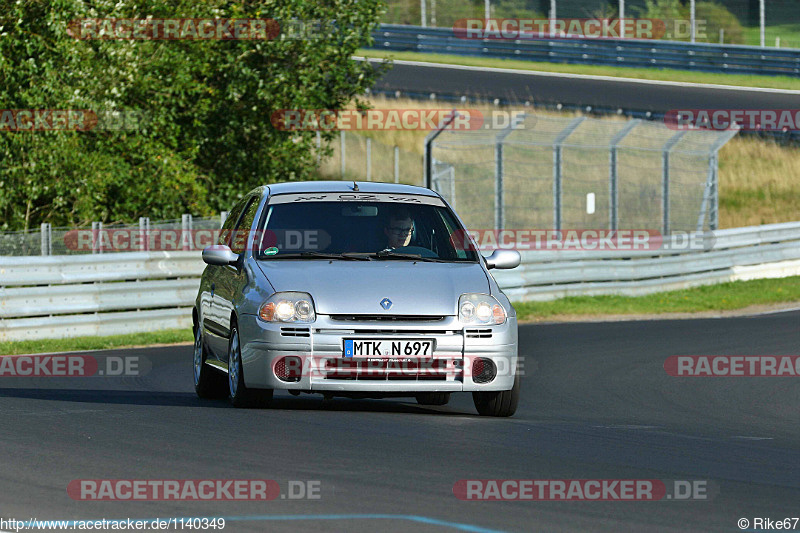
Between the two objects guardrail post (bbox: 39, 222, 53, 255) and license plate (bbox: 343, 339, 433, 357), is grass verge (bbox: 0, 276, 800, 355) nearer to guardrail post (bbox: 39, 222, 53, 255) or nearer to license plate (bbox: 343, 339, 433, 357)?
guardrail post (bbox: 39, 222, 53, 255)

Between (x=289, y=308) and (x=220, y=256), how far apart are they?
1.20 meters

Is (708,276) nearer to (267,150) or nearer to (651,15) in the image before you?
(267,150)

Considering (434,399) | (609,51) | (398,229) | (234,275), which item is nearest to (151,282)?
(434,399)

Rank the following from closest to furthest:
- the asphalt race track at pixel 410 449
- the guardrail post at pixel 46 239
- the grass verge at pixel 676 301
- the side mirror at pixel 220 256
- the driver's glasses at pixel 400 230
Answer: the asphalt race track at pixel 410 449 < the side mirror at pixel 220 256 < the driver's glasses at pixel 400 230 < the guardrail post at pixel 46 239 < the grass verge at pixel 676 301

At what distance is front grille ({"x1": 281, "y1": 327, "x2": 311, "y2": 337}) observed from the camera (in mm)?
9430

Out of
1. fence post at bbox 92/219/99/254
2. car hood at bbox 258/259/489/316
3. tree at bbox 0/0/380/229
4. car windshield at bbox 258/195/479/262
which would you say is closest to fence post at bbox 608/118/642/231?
tree at bbox 0/0/380/229

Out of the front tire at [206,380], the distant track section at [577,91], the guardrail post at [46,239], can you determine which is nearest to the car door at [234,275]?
the front tire at [206,380]

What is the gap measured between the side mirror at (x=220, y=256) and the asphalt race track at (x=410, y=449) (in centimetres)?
105

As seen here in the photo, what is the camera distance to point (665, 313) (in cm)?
2348

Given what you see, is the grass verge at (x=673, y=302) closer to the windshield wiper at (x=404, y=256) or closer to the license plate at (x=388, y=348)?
the windshield wiper at (x=404, y=256)

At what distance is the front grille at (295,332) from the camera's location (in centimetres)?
943

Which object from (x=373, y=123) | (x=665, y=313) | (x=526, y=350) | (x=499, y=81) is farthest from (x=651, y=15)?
(x=526, y=350)

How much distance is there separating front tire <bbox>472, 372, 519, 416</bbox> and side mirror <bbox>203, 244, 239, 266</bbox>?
203 centimetres

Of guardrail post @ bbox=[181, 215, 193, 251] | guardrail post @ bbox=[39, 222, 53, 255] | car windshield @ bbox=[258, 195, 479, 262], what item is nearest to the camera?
car windshield @ bbox=[258, 195, 479, 262]
